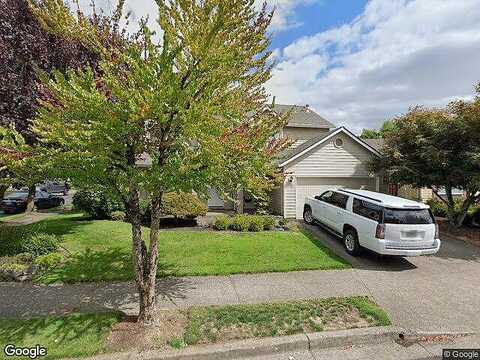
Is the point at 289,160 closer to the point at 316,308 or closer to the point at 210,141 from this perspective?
the point at 316,308

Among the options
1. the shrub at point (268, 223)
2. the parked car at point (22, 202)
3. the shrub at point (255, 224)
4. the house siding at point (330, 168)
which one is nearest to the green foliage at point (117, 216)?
the shrub at point (255, 224)

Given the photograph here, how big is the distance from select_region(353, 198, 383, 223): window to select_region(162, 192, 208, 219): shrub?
18.8 feet

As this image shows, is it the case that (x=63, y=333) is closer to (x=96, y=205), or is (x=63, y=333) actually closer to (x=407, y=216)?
(x=407, y=216)

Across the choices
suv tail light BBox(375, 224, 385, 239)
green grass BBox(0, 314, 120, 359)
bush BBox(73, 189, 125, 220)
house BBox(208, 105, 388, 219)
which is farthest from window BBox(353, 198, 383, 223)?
bush BBox(73, 189, 125, 220)

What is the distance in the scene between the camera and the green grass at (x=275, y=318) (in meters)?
4.68

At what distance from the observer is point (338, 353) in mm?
4426

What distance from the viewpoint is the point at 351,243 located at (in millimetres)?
8867

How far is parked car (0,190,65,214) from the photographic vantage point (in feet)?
62.3

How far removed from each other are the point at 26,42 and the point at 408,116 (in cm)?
1414

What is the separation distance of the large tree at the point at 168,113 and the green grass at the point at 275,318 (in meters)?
0.90

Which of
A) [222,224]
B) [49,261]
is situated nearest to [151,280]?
[49,261]

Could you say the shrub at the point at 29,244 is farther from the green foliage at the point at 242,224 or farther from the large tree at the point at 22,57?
the green foliage at the point at 242,224

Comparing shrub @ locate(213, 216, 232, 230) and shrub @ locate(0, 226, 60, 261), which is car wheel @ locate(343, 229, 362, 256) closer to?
shrub @ locate(213, 216, 232, 230)

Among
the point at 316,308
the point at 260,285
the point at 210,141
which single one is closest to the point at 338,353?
the point at 316,308
